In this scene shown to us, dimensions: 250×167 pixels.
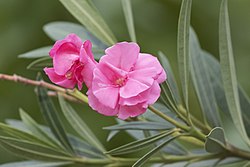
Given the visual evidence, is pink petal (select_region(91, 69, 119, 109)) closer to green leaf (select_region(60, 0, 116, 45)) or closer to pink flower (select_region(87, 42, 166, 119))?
pink flower (select_region(87, 42, 166, 119))

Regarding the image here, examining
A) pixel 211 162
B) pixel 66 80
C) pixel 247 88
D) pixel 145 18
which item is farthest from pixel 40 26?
pixel 66 80

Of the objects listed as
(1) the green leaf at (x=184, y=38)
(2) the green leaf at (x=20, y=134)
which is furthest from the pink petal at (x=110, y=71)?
(2) the green leaf at (x=20, y=134)

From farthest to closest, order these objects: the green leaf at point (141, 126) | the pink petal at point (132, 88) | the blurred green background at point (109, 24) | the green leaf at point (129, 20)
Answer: the blurred green background at point (109, 24)
the green leaf at point (129, 20)
the green leaf at point (141, 126)
the pink petal at point (132, 88)

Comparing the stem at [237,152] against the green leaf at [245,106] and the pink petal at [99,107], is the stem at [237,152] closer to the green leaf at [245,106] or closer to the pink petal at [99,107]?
the green leaf at [245,106]

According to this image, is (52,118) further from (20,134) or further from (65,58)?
(65,58)

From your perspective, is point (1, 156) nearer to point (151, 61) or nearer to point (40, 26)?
point (40, 26)

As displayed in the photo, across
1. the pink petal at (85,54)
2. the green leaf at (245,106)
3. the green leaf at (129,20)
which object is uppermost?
the green leaf at (129,20)

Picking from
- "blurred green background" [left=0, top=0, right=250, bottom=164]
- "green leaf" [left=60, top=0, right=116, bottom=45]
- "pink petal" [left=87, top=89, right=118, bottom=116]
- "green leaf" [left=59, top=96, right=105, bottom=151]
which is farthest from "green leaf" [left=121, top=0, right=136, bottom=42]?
"blurred green background" [left=0, top=0, right=250, bottom=164]
